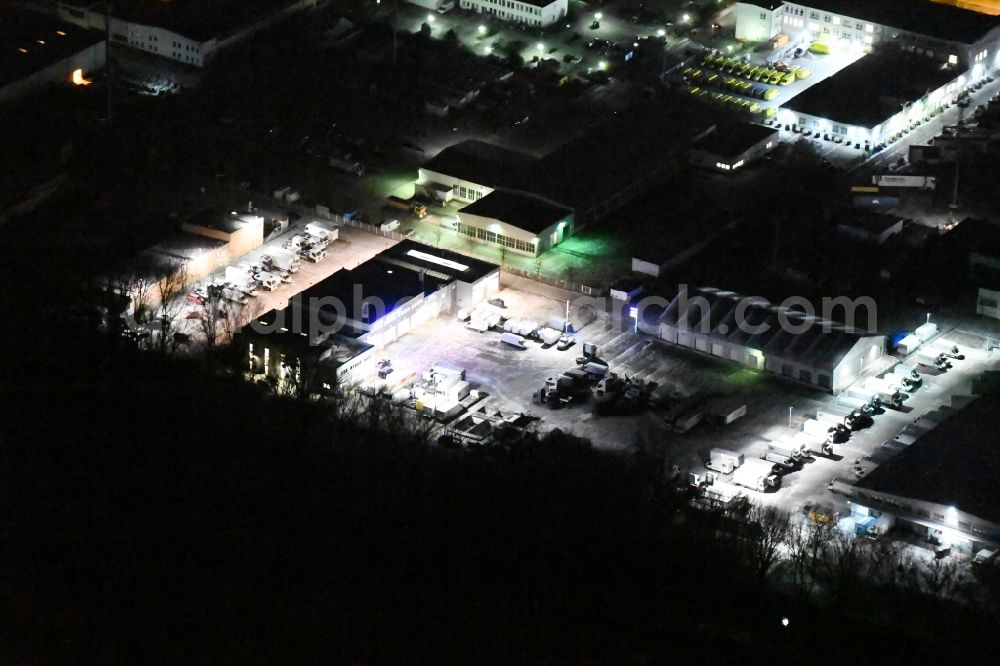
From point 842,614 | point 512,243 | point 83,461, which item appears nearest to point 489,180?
point 512,243

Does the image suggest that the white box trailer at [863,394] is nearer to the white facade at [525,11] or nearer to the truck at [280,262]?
the truck at [280,262]

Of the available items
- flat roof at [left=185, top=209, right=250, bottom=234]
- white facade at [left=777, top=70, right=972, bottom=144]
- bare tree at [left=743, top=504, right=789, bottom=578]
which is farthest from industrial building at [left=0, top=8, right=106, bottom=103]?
bare tree at [left=743, top=504, right=789, bottom=578]

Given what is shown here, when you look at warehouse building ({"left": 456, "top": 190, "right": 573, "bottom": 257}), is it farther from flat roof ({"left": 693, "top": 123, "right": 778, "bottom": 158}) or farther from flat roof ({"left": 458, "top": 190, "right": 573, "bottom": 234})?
flat roof ({"left": 693, "top": 123, "right": 778, "bottom": 158})

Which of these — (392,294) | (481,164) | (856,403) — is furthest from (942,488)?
(481,164)

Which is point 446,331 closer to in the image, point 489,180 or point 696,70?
point 489,180

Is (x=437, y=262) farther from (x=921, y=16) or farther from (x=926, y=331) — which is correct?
(x=921, y=16)

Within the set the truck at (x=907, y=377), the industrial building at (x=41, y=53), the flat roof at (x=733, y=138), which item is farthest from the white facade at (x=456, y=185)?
the truck at (x=907, y=377)
